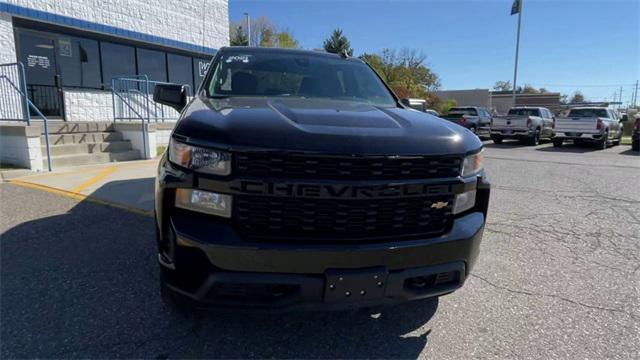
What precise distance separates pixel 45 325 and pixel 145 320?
0.60 metres

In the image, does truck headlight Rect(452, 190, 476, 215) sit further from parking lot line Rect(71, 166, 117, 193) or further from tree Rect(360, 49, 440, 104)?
tree Rect(360, 49, 440, 104)

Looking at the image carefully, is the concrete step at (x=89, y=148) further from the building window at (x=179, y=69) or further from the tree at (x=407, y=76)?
the tree at (x=407, y=76)

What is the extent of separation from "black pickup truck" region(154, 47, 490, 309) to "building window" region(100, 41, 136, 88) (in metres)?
11.8

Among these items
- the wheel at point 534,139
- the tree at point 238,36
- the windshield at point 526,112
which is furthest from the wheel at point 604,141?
the tree at point 238,36

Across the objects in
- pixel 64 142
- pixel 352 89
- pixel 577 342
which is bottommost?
pixel 577 342

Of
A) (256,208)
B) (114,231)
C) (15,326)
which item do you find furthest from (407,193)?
(114,231)

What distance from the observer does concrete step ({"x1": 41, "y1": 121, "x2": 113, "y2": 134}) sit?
8.80 meters

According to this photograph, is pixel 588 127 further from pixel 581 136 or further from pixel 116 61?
pixel 116 61

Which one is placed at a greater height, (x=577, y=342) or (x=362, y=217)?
(x=362, y=217)

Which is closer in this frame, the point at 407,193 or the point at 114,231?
the point at 407,193

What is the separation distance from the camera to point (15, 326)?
237cm

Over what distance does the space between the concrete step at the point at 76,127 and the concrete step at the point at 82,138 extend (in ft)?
0.72

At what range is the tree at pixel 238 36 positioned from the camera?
1656 inches

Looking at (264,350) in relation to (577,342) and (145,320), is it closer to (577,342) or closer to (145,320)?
(145,320)
